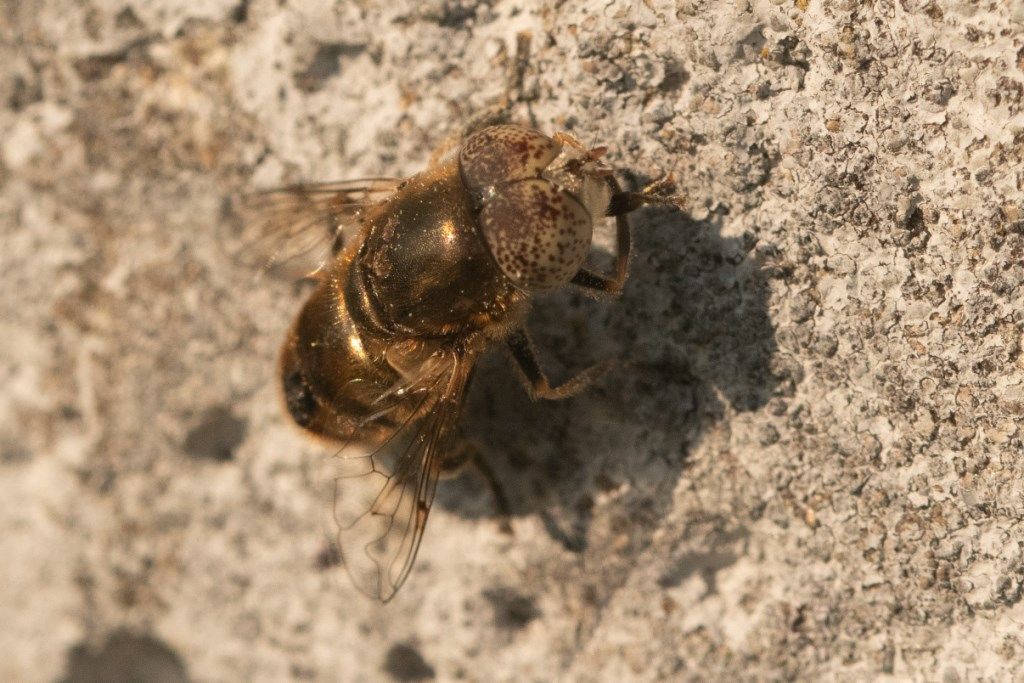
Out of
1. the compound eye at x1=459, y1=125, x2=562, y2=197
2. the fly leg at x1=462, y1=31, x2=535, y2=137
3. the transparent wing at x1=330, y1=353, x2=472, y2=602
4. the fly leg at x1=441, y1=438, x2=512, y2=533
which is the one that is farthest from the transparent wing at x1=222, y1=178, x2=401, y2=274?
the fly leg at x1=441, y1=438, x2=512, y2=533

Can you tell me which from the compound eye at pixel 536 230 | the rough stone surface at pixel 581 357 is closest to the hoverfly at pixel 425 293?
the compound eye at pixel 536 230

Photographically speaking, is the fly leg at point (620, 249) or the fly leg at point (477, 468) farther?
the fly leg at point (477, 468)

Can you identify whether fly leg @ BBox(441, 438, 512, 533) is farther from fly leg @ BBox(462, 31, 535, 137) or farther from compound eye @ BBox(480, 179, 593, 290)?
fly leg @ BBox(462, 31, 535, 137)

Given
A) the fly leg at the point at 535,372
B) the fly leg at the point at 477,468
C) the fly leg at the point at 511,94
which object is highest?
the fly leg at the point at 511,94

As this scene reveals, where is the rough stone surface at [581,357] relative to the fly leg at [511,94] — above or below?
below

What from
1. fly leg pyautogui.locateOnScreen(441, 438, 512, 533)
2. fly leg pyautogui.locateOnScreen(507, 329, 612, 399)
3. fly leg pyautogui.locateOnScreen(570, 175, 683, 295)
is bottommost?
fly leg pyautogui.locateOnScreen(441, 438, 512, 533)

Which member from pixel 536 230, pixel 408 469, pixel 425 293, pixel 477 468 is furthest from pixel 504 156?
pixel 477 468

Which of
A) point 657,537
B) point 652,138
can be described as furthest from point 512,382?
point 652,138

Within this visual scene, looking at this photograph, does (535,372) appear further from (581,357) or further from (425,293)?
(425,293)

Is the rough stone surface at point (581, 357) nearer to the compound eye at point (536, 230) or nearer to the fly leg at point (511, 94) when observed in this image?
the fly leg at point (511, 94)
